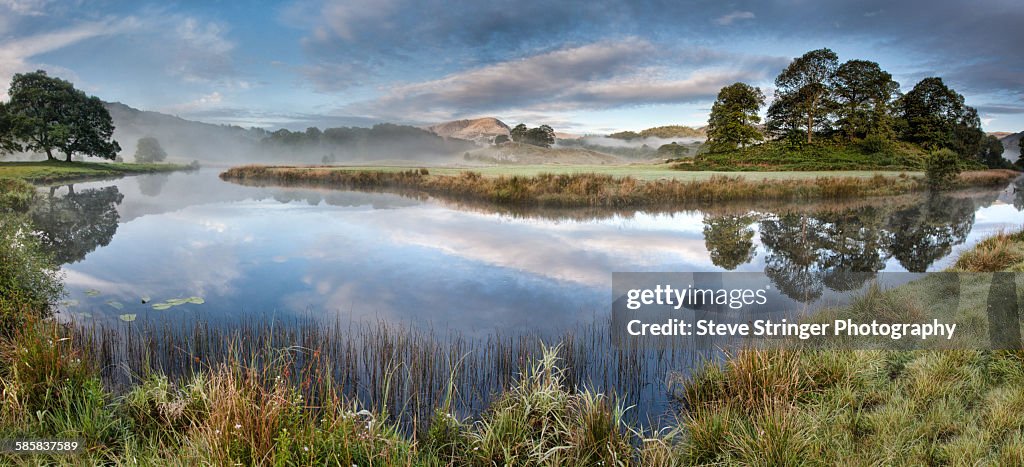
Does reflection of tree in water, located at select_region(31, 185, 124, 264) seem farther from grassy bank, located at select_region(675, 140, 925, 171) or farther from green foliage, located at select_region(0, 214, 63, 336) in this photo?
grassy bank, located at select_region(675, 140, 925, 171)

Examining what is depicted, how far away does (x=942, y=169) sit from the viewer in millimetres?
35469

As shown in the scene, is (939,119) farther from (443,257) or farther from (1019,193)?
(443,257)

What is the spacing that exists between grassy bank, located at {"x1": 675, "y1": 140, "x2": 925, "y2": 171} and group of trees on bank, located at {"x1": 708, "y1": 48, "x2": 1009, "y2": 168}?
75cm

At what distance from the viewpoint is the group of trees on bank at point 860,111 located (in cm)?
4403

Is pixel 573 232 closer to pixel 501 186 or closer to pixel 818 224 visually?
pixel 818 224

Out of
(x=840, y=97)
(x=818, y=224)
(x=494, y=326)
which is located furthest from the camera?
(x=840, y=97)

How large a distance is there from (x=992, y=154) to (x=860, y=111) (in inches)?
613

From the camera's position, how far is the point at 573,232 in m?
18.8

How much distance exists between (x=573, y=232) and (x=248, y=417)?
15326 millimetres

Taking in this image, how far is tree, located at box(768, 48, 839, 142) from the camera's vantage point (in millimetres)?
47656

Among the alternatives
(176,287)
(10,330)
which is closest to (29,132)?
(176,287)

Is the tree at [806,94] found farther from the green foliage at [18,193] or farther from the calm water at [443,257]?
the green foliage at [18,193]

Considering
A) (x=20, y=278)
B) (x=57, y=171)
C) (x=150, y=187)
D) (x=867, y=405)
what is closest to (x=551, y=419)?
(x=867, y=405)

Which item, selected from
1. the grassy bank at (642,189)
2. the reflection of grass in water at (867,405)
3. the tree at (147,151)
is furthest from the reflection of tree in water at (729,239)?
the tree at (147,151)
